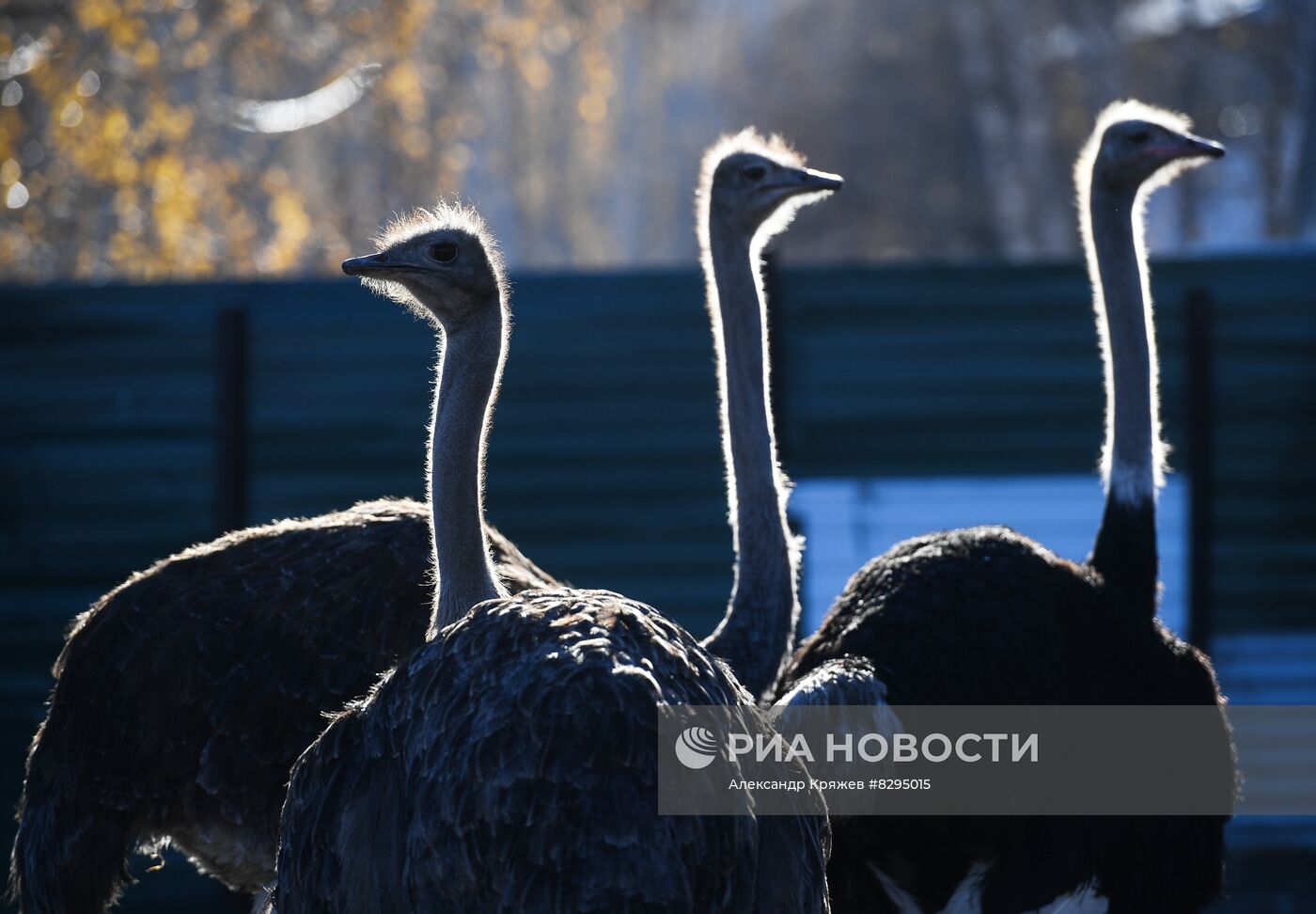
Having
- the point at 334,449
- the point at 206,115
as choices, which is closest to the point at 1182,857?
the point at 334,449

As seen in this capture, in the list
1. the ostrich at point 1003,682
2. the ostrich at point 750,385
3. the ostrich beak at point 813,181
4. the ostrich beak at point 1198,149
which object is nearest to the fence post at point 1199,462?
the ostrich beak at point 1198,149

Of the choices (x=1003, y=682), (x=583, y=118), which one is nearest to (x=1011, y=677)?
(x=1003, y=682)

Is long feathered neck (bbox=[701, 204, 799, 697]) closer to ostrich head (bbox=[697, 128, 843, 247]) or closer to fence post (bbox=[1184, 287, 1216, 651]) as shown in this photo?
ostrich head (bbox=[697, 128, 843, 247])

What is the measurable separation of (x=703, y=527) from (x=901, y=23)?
22057 mm

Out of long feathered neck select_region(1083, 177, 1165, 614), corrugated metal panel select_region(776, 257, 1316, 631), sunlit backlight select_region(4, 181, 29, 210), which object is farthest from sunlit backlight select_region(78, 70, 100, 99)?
long feathered neck select_region(1083, 177, 1165, 614)

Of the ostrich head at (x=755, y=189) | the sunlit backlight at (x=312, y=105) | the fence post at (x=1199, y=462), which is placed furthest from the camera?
the sunlit backlight at (x=312, y=105)

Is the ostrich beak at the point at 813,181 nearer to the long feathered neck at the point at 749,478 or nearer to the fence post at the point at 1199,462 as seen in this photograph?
the long feathered neck at the point at 749,478

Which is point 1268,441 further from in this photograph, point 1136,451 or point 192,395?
point 192,395

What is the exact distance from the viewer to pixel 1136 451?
4000mm

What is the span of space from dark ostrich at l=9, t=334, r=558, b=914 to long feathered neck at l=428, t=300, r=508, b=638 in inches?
13.3

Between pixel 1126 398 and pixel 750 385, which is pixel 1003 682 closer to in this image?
pixel 750 385

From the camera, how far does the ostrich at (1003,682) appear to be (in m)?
3.15

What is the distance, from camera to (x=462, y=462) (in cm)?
313

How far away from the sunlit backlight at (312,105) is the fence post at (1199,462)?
8215 mm
